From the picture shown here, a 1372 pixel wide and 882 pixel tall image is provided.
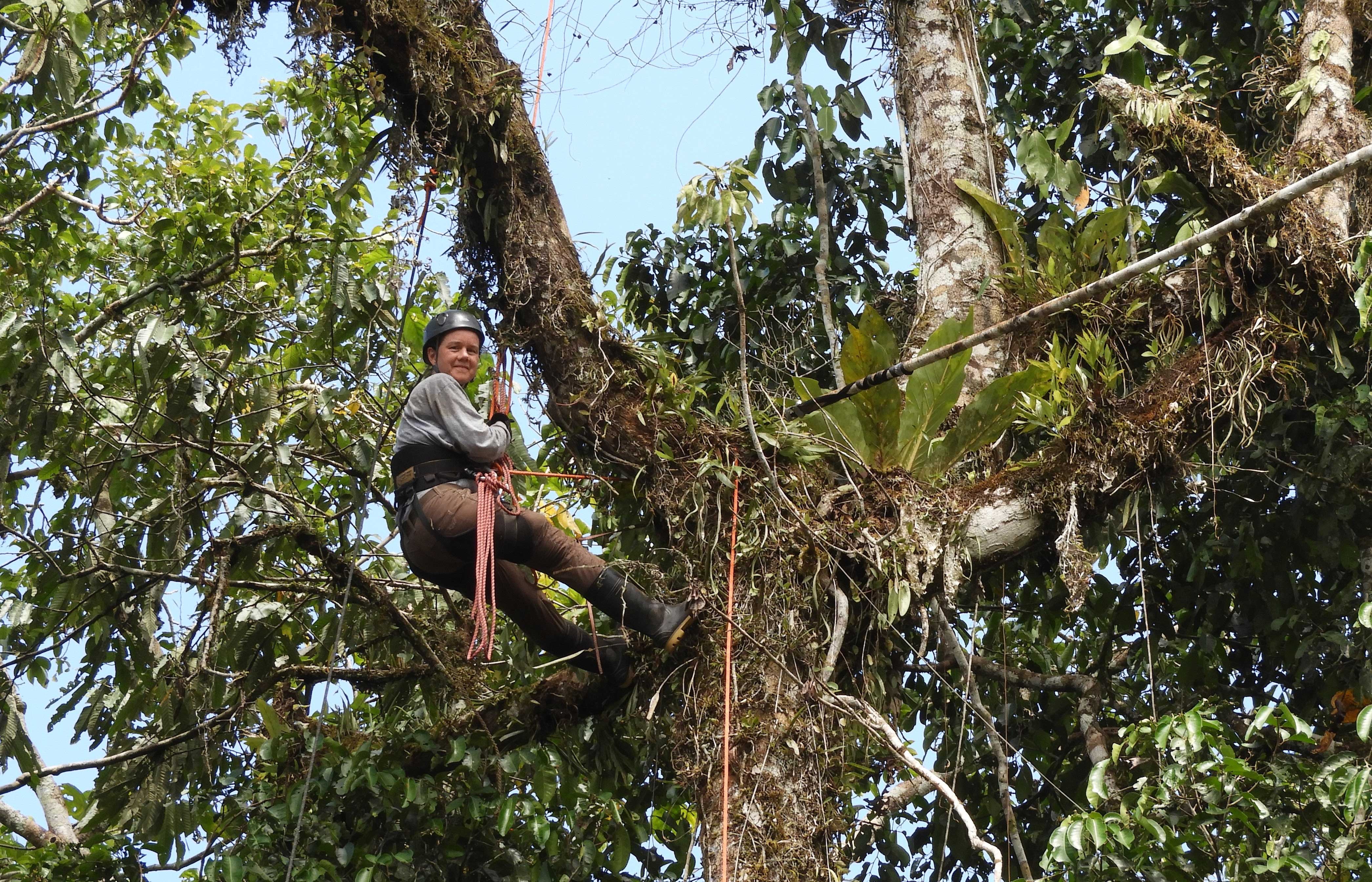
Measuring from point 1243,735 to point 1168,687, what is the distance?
951 millimetres

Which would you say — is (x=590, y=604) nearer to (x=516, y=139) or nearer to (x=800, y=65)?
(x=516, y=139)

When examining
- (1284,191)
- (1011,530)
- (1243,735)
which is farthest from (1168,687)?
(1284,191)

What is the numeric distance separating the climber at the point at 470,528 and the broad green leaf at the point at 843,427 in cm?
66

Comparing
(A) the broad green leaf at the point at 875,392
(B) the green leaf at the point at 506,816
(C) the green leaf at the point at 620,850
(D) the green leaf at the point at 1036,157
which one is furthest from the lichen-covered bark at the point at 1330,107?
(B) the green leaf at the point at 506,816

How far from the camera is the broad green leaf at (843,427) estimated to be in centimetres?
375

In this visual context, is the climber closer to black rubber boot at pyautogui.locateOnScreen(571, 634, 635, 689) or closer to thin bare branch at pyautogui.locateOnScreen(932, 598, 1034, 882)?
black rubber boot at pyautogui.locateOnScreen(571, 634, 635, 689)

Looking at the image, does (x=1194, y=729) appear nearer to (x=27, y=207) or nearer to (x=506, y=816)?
(x=506, y=816)

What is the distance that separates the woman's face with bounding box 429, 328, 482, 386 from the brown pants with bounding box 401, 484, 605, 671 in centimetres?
41

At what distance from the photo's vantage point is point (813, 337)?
570 centimetres

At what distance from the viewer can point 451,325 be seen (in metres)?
4.21

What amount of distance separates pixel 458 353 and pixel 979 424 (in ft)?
5.11

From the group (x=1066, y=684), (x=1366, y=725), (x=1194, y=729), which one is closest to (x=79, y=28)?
(x=1066, y=684)

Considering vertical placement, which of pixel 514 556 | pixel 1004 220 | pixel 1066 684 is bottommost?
pixel 1066 684

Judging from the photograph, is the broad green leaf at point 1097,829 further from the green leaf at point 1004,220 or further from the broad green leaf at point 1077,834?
the green leaf at point 1004,220
